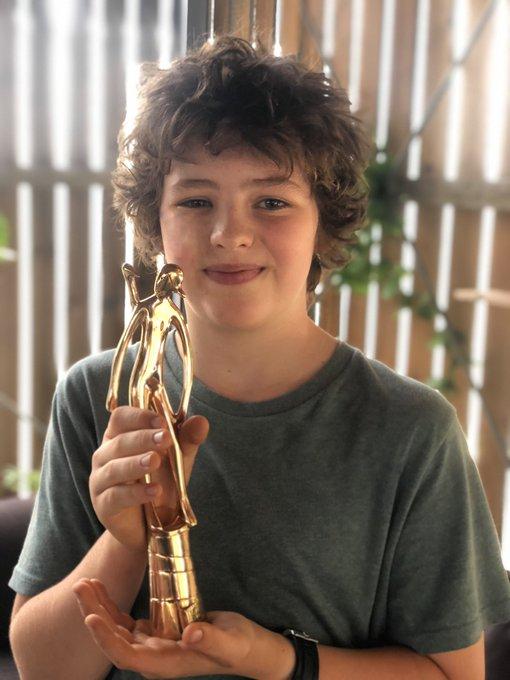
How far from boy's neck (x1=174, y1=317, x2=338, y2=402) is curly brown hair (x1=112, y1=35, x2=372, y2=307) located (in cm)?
13

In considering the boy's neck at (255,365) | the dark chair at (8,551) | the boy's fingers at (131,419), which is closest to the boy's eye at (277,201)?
the boy's neck at (255,365)

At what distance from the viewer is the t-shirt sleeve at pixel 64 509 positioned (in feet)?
3.26

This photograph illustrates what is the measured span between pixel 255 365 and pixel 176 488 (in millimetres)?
216

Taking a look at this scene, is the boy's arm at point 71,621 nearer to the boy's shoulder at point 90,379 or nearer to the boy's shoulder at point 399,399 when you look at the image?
the boy's shoulder at point 90,379

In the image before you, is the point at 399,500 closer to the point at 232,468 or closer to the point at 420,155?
the point at 232,468

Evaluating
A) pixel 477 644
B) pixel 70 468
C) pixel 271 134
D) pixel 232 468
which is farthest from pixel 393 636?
pixel 271 134

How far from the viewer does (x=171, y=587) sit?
81cm

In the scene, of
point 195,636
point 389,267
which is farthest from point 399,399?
point 389,267

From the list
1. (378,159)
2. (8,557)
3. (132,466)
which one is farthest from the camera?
(378,159)

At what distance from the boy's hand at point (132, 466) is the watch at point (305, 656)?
193 mm

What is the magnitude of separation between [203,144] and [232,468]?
31 centimetres

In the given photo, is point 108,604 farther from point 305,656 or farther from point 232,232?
point 232,232

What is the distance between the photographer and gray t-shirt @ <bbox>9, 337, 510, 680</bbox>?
957 mm

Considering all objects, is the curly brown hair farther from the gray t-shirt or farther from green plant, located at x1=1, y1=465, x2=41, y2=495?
green plant, located at x1=1, y1=465, x2=41, y2=495
